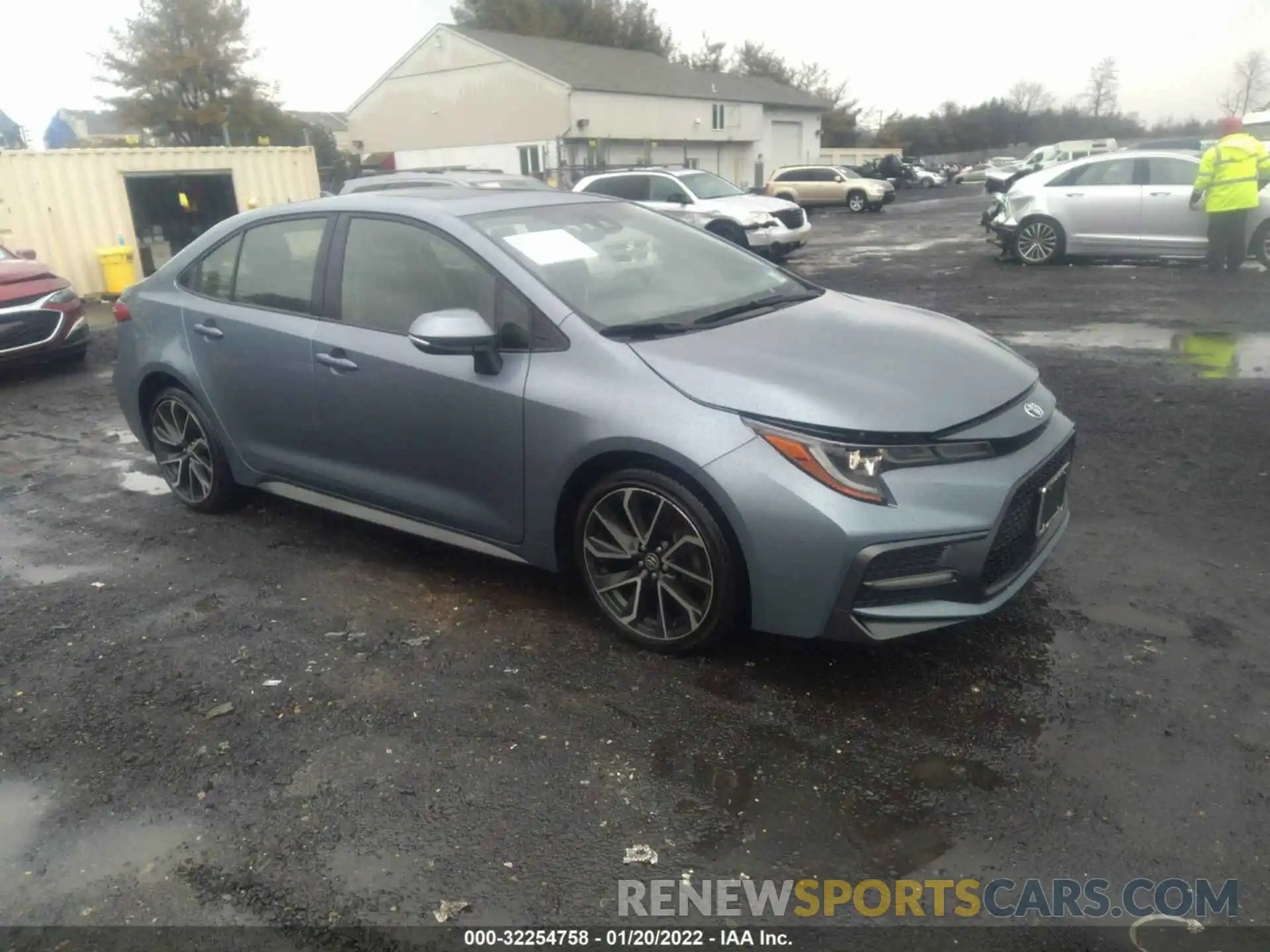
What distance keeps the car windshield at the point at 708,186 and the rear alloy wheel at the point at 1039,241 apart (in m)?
5.41

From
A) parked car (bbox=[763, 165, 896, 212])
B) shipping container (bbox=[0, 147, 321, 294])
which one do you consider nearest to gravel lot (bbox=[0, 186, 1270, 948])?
shipping container (bbox=[0, 147, 321, 294])

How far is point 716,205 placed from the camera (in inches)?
665

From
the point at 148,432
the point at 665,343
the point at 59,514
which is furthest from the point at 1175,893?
the point at 59,514

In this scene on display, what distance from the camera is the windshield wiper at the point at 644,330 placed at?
11.9 feet

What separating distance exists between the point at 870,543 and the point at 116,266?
1601 centimetres

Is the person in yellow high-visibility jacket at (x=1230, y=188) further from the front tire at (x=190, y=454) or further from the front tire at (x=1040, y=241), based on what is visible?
the front tire at (x=190, y=454)

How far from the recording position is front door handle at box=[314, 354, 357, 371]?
418 cm

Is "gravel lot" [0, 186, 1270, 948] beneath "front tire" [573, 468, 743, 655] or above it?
beneath

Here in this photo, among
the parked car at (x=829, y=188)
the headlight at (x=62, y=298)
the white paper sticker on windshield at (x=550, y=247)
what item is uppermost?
the white paper sticker on windshield at (x=550, y=247)

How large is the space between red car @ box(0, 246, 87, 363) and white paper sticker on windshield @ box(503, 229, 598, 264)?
7.38 metres

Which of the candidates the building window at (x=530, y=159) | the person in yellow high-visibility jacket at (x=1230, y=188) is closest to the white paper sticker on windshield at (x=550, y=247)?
the person in yellow high-visibility jacket at (x=1230, y=188)

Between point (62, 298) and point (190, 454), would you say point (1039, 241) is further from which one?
point (190, 454)

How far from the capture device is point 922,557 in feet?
10.1

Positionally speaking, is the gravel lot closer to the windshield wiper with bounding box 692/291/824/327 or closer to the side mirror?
the side mirror
